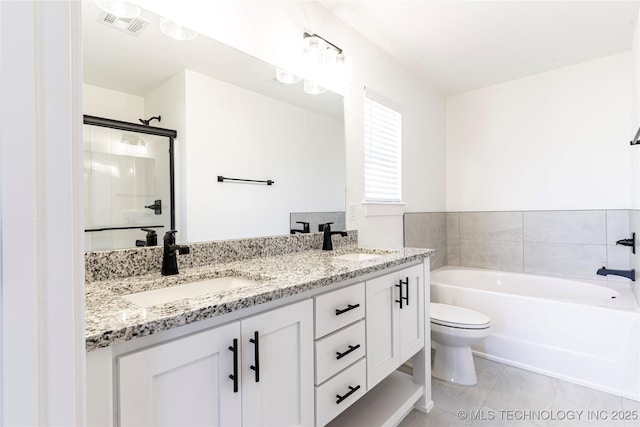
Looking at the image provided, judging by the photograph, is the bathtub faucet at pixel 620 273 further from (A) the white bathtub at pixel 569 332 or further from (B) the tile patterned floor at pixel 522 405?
(B) the tile patterned floor at pixel 522 405

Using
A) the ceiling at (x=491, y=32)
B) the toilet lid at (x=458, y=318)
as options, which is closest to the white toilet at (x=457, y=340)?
the toilet lid at (x=458, y=318)

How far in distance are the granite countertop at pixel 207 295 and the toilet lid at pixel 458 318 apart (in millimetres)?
619

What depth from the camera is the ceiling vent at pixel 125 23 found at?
1188 millimetres

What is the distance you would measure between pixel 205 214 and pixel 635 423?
246 centimetres

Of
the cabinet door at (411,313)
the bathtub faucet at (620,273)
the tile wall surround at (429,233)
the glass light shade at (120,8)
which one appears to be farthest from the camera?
the tile wall surround at (429,233)

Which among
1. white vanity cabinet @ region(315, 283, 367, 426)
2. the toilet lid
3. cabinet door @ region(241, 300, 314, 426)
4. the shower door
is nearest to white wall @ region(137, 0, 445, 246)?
the shower door

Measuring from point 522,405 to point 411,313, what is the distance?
0.88 m

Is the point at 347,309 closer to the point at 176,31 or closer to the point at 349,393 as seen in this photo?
the point at 349,393

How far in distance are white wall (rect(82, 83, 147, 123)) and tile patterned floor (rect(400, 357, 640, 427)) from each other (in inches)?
78.1

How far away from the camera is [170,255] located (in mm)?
1247

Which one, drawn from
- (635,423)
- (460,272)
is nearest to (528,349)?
(635,423)

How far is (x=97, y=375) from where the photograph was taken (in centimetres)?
68

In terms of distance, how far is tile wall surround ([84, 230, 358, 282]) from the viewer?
1161 mm

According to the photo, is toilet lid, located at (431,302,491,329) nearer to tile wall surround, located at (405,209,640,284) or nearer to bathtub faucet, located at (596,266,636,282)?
tile wall surround, located at (405,209,640,284)
